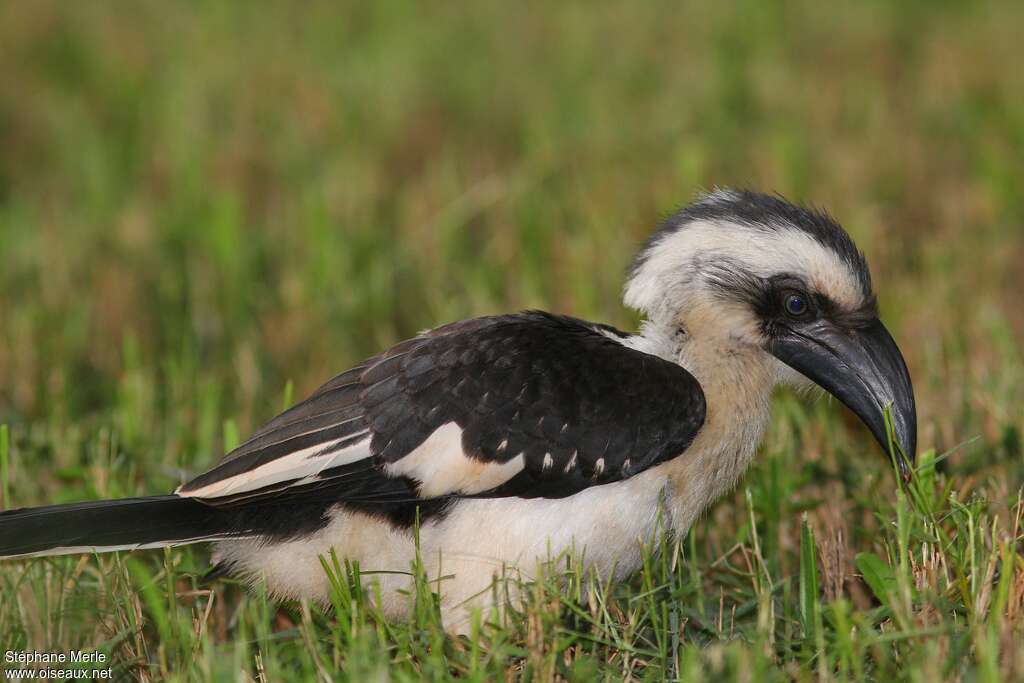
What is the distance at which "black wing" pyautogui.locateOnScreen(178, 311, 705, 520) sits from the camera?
11.6ft

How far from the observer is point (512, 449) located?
3.54 metres

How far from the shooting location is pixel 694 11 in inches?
400

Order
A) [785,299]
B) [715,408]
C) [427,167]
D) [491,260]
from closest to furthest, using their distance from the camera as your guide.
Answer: [715,408] < [785,299] < [491,260] < [427,167]

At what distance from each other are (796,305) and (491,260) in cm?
267

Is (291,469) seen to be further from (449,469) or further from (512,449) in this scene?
(512,449)

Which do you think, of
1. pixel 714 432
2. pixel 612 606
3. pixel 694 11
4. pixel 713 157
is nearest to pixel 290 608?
pixel 612 606

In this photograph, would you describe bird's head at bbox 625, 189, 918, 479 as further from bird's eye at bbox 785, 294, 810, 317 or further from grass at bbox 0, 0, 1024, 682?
grass at bbox 0, 0, 1024, 682

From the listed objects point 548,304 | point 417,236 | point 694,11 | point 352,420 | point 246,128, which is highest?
point 694,11

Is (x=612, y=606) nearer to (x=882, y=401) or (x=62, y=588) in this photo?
(x=882, y=401)

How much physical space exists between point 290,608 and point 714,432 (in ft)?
4.47

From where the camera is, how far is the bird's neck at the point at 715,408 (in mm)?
3689

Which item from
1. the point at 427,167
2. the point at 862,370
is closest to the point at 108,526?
the point at 862,370

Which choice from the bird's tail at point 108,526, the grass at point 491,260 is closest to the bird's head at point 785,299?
the grass at point 491,260

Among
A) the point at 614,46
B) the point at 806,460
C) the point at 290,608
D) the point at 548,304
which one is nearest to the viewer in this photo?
the point at 290,608
